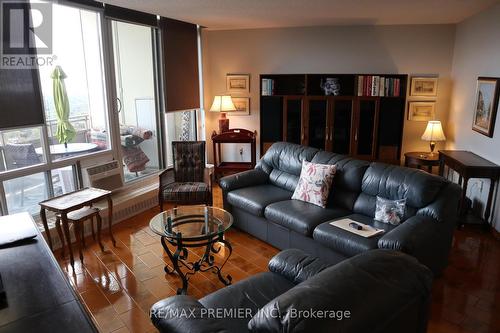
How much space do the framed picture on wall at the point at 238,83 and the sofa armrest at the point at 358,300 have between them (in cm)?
465

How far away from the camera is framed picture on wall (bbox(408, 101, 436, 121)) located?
5.48 m

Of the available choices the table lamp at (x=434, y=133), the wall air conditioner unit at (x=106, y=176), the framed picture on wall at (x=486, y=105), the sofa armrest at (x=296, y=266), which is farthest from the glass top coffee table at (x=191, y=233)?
the table lamp at (x=434, y=133)

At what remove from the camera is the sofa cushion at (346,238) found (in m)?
2.77

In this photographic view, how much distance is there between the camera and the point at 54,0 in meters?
3.48

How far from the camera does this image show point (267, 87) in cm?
573

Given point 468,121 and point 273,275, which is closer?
point 273,275

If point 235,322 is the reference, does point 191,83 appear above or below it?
above

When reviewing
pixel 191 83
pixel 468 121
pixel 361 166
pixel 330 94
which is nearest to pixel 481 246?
pixel 361 166

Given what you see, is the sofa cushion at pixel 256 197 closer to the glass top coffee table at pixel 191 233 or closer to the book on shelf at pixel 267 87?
the glass top coffee table at pixel 191 233

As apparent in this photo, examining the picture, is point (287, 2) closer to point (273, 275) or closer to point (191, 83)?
point (191, 83)

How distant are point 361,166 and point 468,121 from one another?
2179 millimetres

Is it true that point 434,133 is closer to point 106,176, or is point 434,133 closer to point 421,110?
point 421,110

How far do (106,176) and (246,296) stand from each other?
8.98 ft

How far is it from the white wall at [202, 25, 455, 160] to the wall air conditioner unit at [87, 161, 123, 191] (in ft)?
6.75
